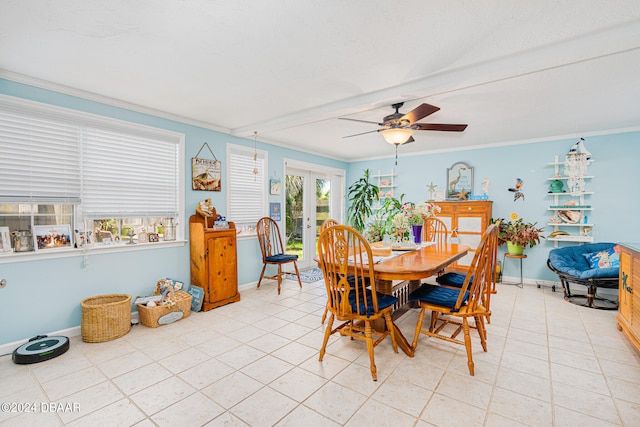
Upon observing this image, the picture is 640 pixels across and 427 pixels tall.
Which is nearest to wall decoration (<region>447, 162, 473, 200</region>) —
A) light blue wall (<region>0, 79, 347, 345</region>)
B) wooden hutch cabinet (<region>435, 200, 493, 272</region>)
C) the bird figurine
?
wooden hutch cabinet (<region>435, 200, 493, 272</region>)

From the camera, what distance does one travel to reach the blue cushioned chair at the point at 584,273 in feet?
11.7

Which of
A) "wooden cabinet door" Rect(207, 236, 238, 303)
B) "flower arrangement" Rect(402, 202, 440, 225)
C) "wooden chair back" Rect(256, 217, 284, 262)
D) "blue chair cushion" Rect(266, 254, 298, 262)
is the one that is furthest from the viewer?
"wooden chair back" Rect(256, 217, 284, 262)

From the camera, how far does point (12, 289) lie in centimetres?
256

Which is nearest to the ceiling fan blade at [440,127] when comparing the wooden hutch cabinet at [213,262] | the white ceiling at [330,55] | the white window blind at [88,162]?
the white ceiling at [330,55]

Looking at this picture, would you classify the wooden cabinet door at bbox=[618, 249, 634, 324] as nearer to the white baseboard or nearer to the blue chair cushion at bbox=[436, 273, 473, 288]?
the blue chair cushion at bbox=[436, 273, 473, 288]

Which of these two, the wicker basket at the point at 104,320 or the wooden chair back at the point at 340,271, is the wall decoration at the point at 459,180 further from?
the wicker basket at the point at 104,320

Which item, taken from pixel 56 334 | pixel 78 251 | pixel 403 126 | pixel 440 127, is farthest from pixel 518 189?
pixel 56 334

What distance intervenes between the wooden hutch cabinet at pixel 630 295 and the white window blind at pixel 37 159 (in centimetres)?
511

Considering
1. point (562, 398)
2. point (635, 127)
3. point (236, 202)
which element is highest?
point (635, 127)

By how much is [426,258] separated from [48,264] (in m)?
3.48

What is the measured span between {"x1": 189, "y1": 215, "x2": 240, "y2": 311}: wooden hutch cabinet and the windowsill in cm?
29

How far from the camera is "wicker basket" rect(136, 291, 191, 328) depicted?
309 centimetres

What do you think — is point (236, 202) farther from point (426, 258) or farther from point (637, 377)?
point (637, 377)

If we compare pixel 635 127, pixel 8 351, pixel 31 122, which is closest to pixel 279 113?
pixel 31 122
